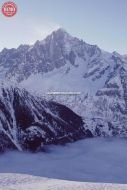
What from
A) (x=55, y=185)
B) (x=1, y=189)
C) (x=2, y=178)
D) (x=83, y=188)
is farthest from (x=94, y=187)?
(x=2, y=178)

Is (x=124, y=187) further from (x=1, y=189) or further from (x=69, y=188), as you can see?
(x=1, y=189)

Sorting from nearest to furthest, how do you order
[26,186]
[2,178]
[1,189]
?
[1,189] → [26,186] → [2,178]

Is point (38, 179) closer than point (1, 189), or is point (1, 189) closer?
point (1, 189)

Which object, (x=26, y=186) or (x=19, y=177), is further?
(x=19, y=177)

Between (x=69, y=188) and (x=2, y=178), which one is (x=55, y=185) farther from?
(x=2, y=178)

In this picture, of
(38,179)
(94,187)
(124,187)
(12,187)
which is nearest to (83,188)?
(94,187)

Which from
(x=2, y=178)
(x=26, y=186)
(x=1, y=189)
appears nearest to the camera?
(x=1, y=189)

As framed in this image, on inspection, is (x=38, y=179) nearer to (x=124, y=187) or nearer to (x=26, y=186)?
(x=26, y=186)
